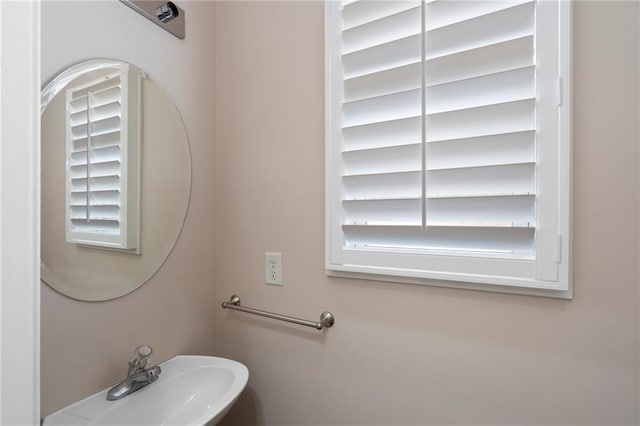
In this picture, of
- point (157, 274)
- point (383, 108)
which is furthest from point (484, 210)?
point (157, 274)

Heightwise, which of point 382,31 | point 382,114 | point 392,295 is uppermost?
point 382,31

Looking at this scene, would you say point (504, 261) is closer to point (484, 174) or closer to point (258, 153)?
point (484, 174)

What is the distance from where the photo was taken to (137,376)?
0.98 metres

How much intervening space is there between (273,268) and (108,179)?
62 centimetres

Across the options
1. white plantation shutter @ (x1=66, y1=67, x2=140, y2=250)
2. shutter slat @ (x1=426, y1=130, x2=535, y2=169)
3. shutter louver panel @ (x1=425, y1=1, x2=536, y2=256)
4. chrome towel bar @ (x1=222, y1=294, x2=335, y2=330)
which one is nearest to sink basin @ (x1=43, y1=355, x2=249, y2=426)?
chrome towel bar @ (x1=222, y1=294, x2=335, y2=330)

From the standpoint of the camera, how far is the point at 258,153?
49.5 inches

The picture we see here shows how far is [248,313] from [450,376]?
750 mm

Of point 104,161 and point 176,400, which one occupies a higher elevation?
point 104,161

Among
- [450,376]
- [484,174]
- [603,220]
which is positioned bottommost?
[450,376]

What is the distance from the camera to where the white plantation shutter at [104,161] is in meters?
0.92

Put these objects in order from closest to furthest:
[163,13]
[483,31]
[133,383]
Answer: [483,31]
[133,383]
[163,13]

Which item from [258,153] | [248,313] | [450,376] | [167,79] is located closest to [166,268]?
[248,313]

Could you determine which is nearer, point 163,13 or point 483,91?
point 483,91

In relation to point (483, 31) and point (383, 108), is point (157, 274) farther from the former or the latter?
point (483, 31)
